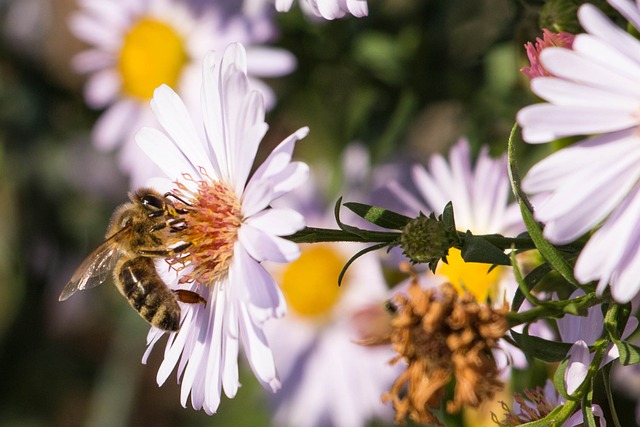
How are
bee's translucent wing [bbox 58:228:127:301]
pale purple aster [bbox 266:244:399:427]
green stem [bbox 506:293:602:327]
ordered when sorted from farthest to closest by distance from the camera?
1. pale purple aster [bbox 266:244:399:427]
2. bee's translucent wing [bbox 58:228:127:301]
3. green stem [bbox 506:293:602:327]

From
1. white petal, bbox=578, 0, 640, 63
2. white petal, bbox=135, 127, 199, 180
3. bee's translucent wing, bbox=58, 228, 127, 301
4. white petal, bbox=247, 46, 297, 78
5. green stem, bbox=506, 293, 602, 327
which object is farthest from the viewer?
white petal, bbox=247, 46, 297, 78

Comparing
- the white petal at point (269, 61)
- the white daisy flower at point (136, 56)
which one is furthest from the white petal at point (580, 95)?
the white daisy flower at point (136, 56)

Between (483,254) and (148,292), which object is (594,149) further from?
(148,292)

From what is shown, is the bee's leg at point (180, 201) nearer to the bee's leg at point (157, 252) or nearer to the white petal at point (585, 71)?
the bee's leg at point (157, 252)

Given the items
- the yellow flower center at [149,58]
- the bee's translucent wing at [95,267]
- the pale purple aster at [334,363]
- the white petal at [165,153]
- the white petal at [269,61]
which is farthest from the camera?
the yellow flower center at [149,58]

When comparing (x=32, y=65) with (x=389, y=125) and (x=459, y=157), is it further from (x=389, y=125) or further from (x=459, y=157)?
(x=459, y=157)

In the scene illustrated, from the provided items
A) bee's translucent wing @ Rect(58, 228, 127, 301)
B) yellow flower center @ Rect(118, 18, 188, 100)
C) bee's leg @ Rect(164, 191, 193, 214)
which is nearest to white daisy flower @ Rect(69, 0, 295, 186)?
yellow flower center @ Rect(118, 18, 188, 100)

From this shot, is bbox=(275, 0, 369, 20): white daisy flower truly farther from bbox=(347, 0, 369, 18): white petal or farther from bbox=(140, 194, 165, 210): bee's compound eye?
→ bbox=(140, 194, 165, 210): bee's compound eye

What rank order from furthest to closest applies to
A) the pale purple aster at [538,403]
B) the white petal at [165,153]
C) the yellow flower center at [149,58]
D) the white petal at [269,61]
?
the yellow flower center at [149,58] → the white petal at [269,61] → the white petal at [165,153] → the pale purple aster at [538,403]
